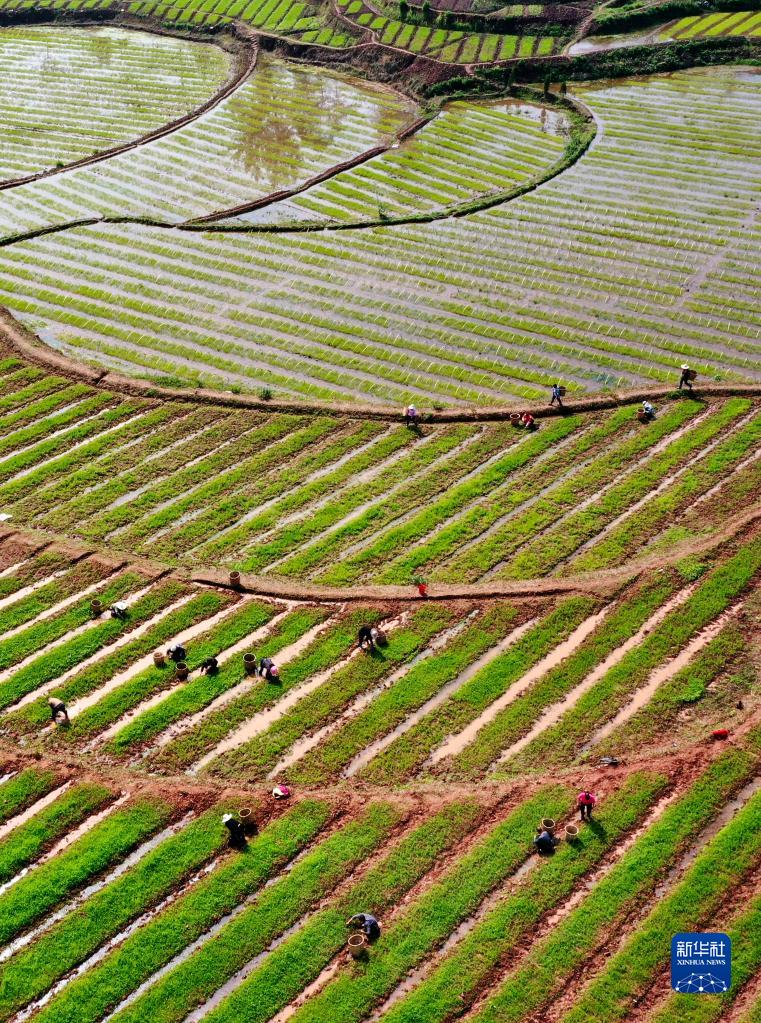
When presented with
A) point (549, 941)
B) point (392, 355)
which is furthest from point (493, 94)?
point (549, 941)

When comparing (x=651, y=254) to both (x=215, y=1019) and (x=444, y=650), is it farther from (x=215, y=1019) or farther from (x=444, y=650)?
(x=215, y=1019)

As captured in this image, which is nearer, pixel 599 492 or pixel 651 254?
pixel 599 492

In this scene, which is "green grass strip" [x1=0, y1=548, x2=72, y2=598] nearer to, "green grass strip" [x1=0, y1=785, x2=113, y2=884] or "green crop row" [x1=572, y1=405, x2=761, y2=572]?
"green grass strip" [x1=0, y1=785, x2=113, y2=884]

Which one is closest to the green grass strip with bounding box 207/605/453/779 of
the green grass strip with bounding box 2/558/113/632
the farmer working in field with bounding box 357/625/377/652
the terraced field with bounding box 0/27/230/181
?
the farmer working in field with bounding box 357/625/377/652

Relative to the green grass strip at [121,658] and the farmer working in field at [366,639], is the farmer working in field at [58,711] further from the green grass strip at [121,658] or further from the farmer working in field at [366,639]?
the farmer working in field at [366,639]

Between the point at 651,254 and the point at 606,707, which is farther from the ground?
the point at 651,254

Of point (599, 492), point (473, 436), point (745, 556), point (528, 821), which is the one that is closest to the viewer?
point (528, 821)

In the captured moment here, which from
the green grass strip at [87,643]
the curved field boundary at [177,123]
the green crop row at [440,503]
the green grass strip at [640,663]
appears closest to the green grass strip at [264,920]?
the green grass strip at [640,663]
